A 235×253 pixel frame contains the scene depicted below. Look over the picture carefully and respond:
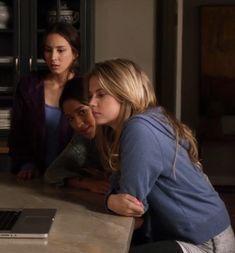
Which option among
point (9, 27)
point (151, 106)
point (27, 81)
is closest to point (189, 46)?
point (9, 27)

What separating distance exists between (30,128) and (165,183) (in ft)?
3.43

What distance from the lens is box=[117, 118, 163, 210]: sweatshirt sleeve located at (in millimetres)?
1571

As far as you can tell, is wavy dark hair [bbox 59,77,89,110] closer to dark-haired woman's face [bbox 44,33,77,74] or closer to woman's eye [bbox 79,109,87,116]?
woman's eye [bbox 79,109,87,116]

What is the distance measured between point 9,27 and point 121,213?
2694 mm

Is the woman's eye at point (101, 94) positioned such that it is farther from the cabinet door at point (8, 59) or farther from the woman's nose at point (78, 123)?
the cabinet door at point (8, 59)

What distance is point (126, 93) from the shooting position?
1701 millimetres

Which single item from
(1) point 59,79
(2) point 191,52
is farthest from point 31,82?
(2) point 191,52

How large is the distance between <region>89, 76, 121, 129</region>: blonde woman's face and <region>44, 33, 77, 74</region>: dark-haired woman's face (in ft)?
2.87

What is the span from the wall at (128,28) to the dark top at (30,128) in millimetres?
1676

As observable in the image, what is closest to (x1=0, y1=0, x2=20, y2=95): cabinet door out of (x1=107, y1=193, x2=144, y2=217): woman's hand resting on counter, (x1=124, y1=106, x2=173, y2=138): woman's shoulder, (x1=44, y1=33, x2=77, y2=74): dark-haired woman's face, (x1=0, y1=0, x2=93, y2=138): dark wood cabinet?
(x1=0, y1=0, x2=93, y2=138): dark wood cabinet

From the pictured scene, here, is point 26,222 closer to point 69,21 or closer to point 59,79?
point 59,79

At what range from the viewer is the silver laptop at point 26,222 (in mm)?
1389

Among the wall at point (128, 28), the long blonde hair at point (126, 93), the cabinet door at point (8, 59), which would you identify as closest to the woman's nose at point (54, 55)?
the long blonde hair at point (126, 93)

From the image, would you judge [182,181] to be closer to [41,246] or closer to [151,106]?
[151,106]
